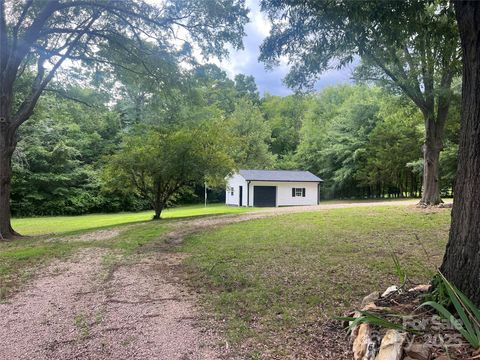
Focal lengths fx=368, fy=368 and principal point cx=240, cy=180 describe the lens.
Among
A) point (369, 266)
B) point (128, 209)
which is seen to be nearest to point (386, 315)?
point (369, 266)

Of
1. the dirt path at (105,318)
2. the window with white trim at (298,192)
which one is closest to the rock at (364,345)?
the dirt path at (105,318)

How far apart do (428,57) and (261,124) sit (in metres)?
27.6

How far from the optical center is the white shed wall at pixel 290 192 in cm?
2855

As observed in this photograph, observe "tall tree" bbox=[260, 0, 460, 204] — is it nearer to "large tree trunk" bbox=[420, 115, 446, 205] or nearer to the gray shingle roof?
"large tree trunk" bbox=[420, 115, 446, 205]

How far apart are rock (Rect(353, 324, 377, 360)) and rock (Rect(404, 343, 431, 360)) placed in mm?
271

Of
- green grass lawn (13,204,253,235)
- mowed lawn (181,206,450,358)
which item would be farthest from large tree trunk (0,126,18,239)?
mowed lawn (181,206,450,358)

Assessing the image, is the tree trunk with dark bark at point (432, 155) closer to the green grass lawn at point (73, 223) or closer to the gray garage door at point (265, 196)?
the green grass lawn at point (73, 223)

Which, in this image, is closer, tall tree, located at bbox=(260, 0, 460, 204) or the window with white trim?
tall tree, located at bbox=(260, 0, 460, 204)

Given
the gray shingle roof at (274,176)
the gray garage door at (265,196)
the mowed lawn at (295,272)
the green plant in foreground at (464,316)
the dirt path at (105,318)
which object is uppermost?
the gray shingle roof at (274,176)

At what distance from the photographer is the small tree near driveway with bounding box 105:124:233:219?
53.7 ft

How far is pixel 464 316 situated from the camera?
2.67 metres

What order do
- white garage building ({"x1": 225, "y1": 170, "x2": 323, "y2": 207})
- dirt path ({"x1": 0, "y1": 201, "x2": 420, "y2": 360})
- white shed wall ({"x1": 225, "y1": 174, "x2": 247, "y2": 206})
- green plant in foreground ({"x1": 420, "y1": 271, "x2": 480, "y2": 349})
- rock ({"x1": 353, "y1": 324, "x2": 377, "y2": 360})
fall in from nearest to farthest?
green plant in foreground ({"x1": 420, "y1": 271, "x2": 480, "y2": 349}) < rock ({"x1": 353, "y1": 324, "x2": 377, "y2": 360}) < dirt path ({"x1": 0, "y1": 201, "x2": 420, "y2": 360}) < white garage building ({"x1": 225, "y1": 170, "x2": 323, "y2": 207}) < white shed wall ({"x1": 225, "y1": 174, "x2": 247, "y2": 206})

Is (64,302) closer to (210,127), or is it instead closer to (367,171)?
(210,127)

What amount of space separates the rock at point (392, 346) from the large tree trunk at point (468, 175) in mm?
858
